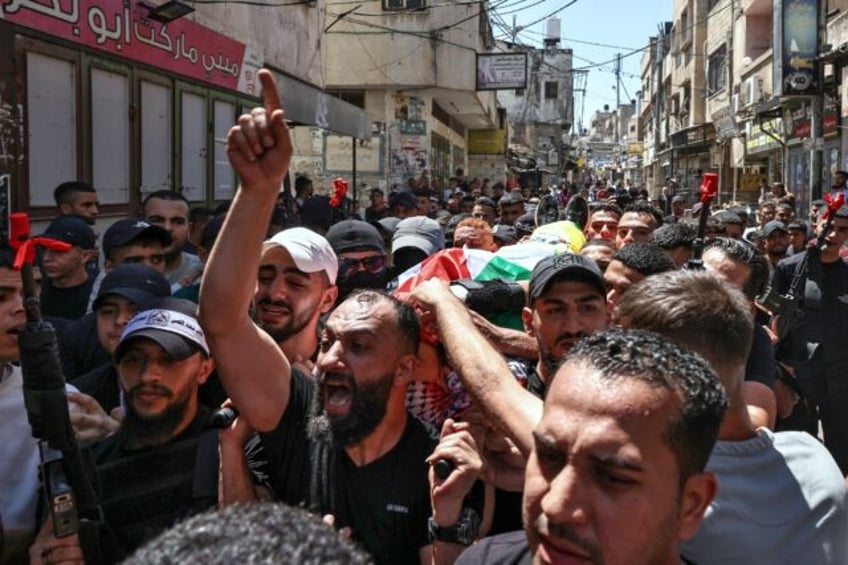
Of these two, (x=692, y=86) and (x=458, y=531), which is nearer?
(x=458, y=531)

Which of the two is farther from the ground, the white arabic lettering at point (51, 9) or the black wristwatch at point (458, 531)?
the white arabic lettering at point (51, 9)

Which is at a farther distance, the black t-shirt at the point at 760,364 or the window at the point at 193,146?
the window at the point at 193,146

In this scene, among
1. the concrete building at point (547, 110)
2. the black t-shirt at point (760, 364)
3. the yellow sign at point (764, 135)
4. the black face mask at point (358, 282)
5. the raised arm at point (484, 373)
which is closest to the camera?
the raised arm at point (484, 373)

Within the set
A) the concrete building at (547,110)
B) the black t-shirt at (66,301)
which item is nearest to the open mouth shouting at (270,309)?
the black t-shirt at (66,301)

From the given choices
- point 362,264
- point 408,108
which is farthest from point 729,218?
point 408,108

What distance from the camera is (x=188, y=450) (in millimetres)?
2639

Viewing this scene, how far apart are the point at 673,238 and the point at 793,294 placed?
1.30 m

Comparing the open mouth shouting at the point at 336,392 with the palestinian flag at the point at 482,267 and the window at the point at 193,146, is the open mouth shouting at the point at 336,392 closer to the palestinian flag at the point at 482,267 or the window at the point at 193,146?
the palestinian flag at the point at 482,267

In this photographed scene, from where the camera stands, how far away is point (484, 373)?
2.34m

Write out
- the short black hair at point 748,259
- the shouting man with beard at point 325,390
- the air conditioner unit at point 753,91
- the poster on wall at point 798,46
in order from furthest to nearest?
the air conditioner unit at point 753,91
the poster on wall at point 798,46
the short black hair at point 748,259
the shouting man with beard at point 325,390

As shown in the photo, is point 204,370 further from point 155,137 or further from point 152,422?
point 155,137

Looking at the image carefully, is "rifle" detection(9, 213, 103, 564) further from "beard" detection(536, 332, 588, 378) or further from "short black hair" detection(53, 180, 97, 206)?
"short black hair" detection(53, 180, 97, 206)

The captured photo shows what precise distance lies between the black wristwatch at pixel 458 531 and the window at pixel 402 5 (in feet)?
68.7

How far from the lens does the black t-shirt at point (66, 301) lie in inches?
182
